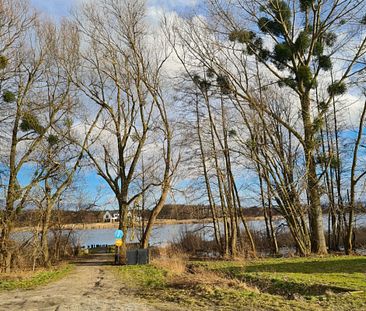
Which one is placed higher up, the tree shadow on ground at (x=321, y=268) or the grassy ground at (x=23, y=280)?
the tree shadow on ground at (x=321, y=268)

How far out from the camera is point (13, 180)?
15.5 metres

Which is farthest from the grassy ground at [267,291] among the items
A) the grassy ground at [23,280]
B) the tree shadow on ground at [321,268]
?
the grassy ground at [23,280]

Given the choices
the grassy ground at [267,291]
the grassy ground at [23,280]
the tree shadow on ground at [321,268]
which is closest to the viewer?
the grassy ground at [267,291]

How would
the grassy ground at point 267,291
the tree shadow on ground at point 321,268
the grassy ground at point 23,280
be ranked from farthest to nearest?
the grassy ground at point 23,280 → the tree shadow on ground at point 321,268 → the grassy ground at point 267,291

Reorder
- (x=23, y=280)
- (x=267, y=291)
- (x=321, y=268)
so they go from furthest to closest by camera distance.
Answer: (x=23, y=280)
(x=321, y=268)
(x=267, y=291)

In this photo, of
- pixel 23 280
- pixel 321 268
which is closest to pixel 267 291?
pixel 321 268

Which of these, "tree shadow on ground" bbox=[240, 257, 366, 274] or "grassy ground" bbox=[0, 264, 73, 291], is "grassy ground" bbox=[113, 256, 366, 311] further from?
"grassy ground" bbox=[0, 264, 73, 291]

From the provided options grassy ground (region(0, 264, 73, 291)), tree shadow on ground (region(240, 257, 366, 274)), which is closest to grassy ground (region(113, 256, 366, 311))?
tree shadow on ground (region(240, 257, 366, 274))

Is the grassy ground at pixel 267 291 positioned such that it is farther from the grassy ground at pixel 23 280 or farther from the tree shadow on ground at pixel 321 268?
the grassy ground at pixel 23 280

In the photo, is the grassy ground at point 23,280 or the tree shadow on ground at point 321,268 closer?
the tree shadow on ground at point 321,268

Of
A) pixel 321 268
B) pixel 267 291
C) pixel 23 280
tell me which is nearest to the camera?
pixel 267 291

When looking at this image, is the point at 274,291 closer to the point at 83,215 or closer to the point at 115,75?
the point at 115,75

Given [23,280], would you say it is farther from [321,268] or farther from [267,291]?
[321,268]

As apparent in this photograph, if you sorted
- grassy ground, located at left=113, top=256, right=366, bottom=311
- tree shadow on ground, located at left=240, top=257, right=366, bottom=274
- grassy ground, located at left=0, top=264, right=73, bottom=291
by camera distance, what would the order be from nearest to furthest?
grassy ground, located at left=113, top=256, right=366, bottom=311
tree shadow on ground, located at left=240, top=257, right=366, bottom=274
grassy ground, located at left=0, top=264, right=73, bottom=291
